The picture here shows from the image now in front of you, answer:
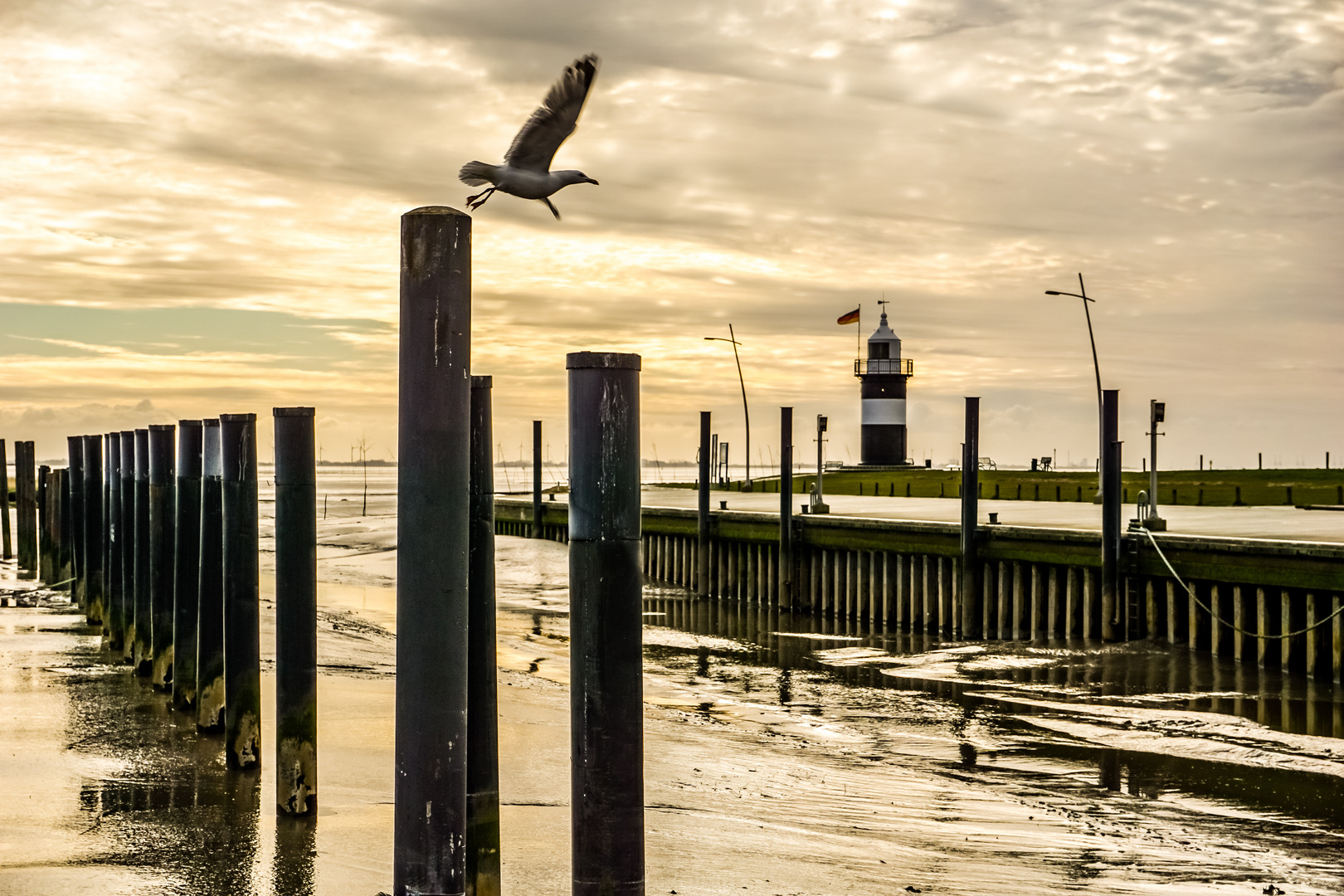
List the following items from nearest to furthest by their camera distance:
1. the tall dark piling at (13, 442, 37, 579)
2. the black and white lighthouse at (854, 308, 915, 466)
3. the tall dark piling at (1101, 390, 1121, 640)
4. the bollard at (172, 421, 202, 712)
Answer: the bollard at (172, 421, 202, 712) → the tall dark piling at (1101, 390, 1121, 640) → the tall dark piling at (13, 442, 37, 579) → the black and white lighthouse at (854, 308, 915, 466)

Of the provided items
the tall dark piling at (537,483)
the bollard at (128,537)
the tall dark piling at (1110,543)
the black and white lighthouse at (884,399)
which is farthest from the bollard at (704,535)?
the black and white lighthouse at (884,399)

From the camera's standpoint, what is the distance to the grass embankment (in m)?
41.7

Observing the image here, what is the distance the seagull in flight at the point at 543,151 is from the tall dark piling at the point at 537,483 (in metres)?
36.2

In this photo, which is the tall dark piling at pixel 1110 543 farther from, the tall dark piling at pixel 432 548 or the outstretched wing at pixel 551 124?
the tall dark piling at pixel 432 548

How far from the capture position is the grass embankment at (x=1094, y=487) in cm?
4166

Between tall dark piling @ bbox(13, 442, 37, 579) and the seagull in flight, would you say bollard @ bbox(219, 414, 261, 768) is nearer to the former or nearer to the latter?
the seagull in flight

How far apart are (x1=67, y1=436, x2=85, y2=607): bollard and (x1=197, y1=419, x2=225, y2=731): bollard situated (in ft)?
44.2

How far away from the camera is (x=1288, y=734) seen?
49.4 feet

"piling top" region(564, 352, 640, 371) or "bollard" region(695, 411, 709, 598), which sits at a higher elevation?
"piling top" region(564, 352, 640, 371)

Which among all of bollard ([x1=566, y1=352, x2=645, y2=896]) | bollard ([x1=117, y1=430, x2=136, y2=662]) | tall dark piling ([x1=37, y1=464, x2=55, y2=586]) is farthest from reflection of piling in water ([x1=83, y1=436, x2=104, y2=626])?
bollard ([x1=566, y1=352, x2=645, y2=896])

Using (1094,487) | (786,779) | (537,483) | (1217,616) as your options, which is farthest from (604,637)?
(1094,487)

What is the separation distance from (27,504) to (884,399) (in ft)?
162

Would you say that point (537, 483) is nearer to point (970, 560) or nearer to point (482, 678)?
point (970, 560)

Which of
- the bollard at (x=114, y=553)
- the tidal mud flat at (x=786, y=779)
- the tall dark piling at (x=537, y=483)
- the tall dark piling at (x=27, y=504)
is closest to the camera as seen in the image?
the tidal mud flat at (x=786, y=779)
